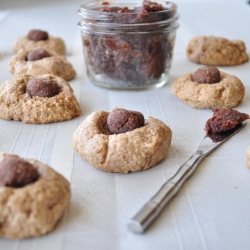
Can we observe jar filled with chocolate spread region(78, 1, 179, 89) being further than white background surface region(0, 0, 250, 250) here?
Yes

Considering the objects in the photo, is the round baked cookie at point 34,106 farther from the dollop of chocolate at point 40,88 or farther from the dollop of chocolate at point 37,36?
the dollop of chocolate at point 37,36

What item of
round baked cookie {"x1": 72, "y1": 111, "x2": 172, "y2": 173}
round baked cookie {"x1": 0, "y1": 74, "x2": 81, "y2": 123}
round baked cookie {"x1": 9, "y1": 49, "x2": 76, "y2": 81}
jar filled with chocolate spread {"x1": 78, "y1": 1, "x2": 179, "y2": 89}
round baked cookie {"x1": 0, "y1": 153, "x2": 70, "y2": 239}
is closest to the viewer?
round baked cookie {"x1": 0, "y1": 153, "x2": 70, "y2": 239}

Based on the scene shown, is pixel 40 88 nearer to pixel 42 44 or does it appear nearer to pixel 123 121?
pixel 123 121

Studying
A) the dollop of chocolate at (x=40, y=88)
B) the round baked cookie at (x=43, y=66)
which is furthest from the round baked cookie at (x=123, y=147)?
the round baked cookie at (x=43, y=66)

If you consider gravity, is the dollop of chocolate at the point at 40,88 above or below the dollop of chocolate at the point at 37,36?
above

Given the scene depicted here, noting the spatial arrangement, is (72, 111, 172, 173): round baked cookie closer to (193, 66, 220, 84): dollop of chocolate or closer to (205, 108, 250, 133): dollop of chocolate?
(205, 108, 250, 133): dollop of chocolate

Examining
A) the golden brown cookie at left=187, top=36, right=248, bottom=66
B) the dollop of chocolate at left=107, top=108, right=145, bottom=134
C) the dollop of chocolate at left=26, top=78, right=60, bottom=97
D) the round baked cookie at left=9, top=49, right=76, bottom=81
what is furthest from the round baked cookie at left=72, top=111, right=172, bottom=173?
the golden brown cookie at left=187, top=36, right=248, bottom=66

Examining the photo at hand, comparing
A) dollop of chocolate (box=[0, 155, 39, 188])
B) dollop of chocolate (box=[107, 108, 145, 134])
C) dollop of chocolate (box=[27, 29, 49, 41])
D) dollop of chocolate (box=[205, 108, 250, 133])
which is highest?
dollop of chocolate (box=[0, 155, 39, 188])
